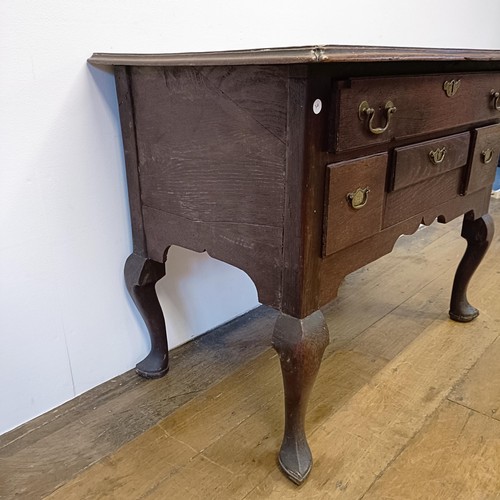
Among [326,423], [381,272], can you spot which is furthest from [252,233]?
[381,272]

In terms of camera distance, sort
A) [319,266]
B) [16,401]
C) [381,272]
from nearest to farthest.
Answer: [319,266] < [16,401] < [381,272]

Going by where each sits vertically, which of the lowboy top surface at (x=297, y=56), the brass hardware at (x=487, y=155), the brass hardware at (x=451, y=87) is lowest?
the brass hardware at (x=487, y=155)

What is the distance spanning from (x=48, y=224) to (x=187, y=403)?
495mm

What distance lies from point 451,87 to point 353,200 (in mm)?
355

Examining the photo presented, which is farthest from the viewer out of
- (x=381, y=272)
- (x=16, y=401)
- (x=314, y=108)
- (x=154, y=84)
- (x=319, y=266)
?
(x=381, y=272)

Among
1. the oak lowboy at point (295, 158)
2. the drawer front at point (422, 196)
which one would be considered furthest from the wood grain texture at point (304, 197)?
the drawer front at point (422, 196)

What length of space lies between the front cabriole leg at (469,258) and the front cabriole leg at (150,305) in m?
0.83

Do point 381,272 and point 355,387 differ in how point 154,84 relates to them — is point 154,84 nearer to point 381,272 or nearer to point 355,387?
point 355,387

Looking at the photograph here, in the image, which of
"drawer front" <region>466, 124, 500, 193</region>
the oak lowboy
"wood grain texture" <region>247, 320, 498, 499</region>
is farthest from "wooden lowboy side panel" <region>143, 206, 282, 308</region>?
"drawer front" <region>466, 124, 500, 193</region>

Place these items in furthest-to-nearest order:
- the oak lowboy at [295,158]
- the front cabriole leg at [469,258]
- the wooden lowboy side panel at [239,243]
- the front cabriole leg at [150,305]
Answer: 1. the front cabriole leg at [469,258]
2. the front cabriole leg at [150,305]
3. the wooden lowboy side panel at [239,243]
4. the oak lowboy at [295,158]

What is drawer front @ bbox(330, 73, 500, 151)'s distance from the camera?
0.75 meters

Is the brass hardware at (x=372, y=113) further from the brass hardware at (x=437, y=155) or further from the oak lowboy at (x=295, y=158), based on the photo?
the brass hardware at (x=437, y=155)

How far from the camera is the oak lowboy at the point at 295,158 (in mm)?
736

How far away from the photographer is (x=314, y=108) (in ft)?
2.34
